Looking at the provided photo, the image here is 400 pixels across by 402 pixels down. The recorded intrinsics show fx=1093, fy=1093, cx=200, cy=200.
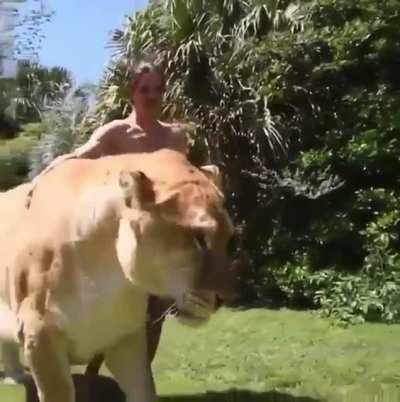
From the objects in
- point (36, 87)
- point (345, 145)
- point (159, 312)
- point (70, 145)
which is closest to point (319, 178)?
point (345, 145)

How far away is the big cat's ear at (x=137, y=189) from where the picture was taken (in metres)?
3.96

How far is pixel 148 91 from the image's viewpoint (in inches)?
216

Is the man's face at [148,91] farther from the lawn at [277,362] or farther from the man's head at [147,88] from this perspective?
the lawn at [277,362]

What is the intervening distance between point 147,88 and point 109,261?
55.5 inches

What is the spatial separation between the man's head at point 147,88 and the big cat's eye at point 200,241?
1775 millimetres

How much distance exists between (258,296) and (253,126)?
79.1 inches

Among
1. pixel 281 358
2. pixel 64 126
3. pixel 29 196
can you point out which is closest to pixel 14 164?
pixel 64 126

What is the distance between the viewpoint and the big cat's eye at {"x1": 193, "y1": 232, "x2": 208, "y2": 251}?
3846mm

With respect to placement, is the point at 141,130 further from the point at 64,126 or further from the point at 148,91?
the point at 64,126

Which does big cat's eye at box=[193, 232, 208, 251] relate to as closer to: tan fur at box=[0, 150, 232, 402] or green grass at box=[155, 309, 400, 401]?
tan fur at box=[0, 150, 232, 402]

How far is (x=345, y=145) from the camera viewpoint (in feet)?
41.7

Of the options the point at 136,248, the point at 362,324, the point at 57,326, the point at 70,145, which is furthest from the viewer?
the point at 70,145

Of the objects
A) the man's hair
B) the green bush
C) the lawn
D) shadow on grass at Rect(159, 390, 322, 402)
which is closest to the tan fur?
the man's hair

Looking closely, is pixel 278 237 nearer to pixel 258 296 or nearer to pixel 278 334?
pixel 258 296
